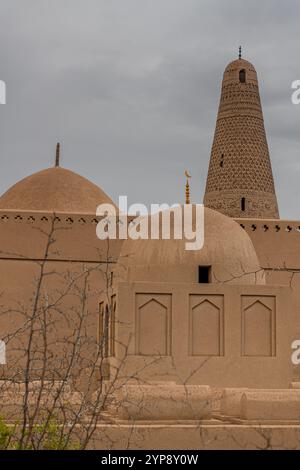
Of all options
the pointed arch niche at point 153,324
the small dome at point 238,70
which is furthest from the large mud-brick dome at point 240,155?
the pointed arch niche at point 153,324

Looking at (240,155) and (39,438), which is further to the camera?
(240,155)

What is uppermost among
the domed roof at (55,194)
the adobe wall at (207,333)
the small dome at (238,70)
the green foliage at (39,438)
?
the small dome at (238,70)

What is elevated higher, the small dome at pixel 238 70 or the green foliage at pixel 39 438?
the small dome at pixel 238 70

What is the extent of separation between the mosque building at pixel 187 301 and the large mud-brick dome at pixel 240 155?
0.14ft

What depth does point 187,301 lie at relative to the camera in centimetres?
1233

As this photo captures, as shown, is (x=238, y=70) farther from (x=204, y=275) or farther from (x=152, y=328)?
(x=152, y=328)

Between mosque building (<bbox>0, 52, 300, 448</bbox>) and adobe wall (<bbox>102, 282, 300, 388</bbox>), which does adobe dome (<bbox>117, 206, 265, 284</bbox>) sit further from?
adobe wall (<bbox>102, 282, 300, 388</bbox>)

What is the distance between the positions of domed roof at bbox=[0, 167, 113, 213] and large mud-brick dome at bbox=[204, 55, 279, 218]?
293 cm

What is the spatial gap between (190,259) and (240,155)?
955 centimetres

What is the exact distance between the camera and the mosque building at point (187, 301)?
9.46 meters

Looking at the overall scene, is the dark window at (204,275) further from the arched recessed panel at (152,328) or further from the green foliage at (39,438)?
the green foliage at (39,438)

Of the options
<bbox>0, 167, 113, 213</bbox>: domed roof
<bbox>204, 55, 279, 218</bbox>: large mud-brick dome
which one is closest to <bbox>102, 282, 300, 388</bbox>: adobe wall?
<bbox>0, 167, 113, 213</bbox>: domed roof

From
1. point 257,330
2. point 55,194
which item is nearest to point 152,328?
point 257,330
